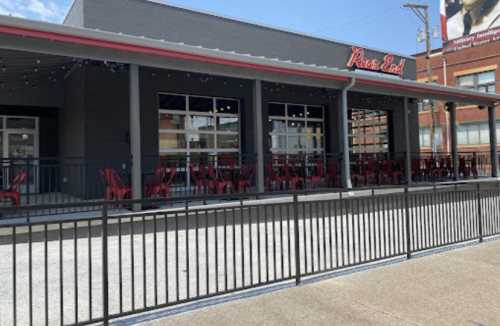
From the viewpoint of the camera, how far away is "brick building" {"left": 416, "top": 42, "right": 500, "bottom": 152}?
98.4 ft

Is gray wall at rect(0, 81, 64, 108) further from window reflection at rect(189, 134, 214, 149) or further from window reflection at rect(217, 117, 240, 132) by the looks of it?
window reflection at rect(217, 117, 240, 132)

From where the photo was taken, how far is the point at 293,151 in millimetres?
15742

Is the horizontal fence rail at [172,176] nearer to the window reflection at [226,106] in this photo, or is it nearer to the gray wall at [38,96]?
the gray wall at [38,96]

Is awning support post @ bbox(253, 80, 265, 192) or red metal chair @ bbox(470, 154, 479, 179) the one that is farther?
red metal chair @ bbox(470, 154, 479, 179)

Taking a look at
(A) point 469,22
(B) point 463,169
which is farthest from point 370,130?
(A) point 469,22

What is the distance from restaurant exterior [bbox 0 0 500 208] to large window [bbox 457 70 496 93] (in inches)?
599

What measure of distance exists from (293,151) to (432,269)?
35.2ft

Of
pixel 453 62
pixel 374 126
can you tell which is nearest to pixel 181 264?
pixel 374 126

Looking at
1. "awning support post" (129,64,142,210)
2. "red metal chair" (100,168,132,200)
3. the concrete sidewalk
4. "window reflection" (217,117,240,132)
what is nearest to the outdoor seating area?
"red metal chair" (100,168,132,200)

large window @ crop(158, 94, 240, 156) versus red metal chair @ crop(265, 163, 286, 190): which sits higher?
large window @ crop(158, 94, 240, 156)

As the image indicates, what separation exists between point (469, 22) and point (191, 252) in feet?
114

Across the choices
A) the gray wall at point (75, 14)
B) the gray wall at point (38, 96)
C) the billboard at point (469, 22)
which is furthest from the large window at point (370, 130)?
the billboard at point (469, 22)

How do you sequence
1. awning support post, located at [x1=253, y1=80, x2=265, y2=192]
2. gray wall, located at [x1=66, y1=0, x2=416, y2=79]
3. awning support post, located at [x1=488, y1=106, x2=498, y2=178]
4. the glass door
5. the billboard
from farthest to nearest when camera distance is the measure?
1. the billboard
2. awning support post, located at [x1=488, y1=106, x2=498, y2=178]
3. the glass door
4. gray wall, located at [x1=66, y1=0, x2=416, y2=79]
5. awning support post, located at [x1=253, y1=80, x2=265, y2=192]

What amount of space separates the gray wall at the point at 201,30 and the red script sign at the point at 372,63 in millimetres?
323
